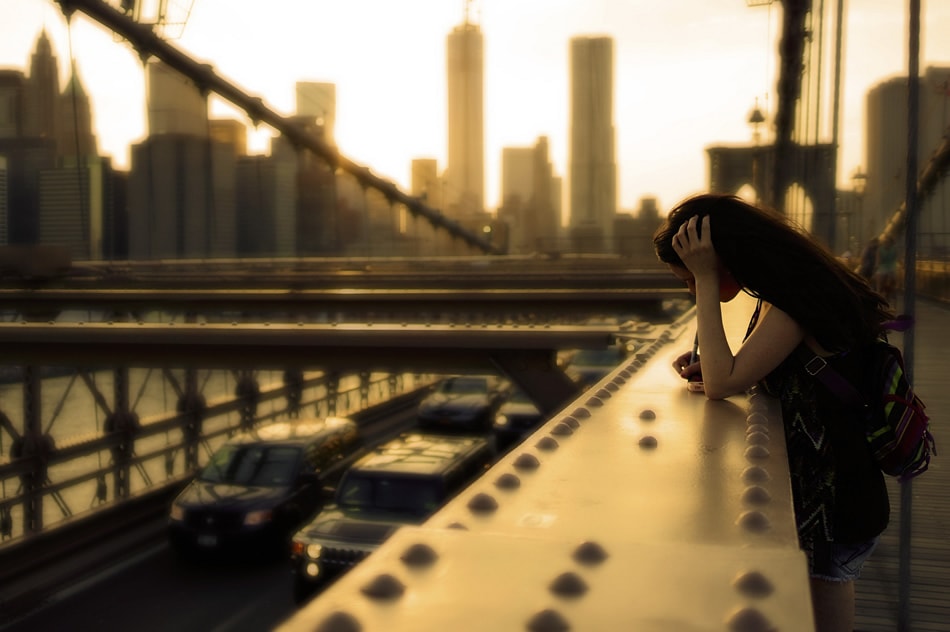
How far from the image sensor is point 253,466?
15.4 meters

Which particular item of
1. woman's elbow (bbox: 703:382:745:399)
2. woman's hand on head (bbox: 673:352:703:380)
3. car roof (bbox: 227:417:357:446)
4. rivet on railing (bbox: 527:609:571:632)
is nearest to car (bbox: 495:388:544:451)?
car roof (bbox: 227:417:357:446)

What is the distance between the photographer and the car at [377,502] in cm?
1153

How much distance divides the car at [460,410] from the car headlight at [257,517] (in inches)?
387

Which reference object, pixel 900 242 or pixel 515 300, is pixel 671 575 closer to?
pixel 515 300

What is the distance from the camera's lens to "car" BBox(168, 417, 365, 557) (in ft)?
47.0

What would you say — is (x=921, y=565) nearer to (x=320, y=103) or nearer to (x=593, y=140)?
(x=320, y=103)

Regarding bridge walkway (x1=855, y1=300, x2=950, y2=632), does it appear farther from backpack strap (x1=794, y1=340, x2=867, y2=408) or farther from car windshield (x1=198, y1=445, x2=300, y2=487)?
car windshield (x1=198, y1=445, x2=300, y2=487)

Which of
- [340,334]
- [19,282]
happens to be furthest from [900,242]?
[340,334]

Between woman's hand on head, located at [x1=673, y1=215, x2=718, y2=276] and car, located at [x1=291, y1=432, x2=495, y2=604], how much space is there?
915 cm

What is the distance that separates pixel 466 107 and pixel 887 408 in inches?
6836

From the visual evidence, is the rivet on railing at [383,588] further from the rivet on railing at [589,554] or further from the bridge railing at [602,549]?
the rivet on railing at [589,554]

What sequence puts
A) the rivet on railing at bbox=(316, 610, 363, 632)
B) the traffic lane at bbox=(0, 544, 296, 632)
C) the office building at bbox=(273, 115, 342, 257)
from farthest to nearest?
the office building at bbox=(273, 115, 342, 257)
the traffic lane at bbox=(0, 544, 296, 632)
the rivet on railing at bbox=(316, 610, 363, 632)

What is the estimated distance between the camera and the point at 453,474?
43.9 ft

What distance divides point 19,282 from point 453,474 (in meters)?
9.26
